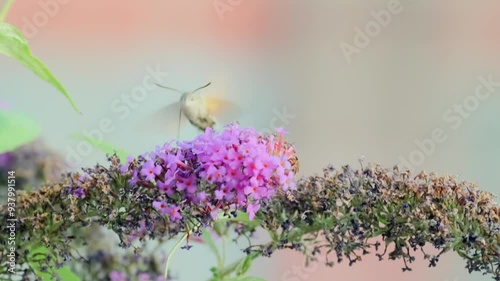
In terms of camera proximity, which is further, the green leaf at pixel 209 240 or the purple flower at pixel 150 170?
the green leaf at pixel 209 240

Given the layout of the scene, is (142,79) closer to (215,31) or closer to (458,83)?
(215,31)

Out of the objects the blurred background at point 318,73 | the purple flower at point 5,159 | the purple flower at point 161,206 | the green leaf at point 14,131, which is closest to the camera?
the purple flower at point 161,206

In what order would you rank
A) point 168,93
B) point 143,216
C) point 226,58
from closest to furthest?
point 143,216 → point 168,93 → point 226,58

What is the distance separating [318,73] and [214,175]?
0.90 m

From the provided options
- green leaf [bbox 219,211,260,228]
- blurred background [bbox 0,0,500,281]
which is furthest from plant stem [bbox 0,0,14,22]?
blurred background [bbox 0,0,500,281]

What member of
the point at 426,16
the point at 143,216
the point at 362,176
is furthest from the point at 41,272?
the point at 426,16

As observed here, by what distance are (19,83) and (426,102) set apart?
2.98ft

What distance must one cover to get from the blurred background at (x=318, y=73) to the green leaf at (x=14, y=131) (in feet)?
1.70

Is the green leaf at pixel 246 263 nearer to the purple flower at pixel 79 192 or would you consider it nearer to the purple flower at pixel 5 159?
the purple flower at pixel 79 192

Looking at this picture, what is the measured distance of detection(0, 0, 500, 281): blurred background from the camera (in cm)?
125

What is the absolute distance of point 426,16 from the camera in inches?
53.0

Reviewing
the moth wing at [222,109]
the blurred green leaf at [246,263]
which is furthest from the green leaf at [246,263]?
the moth wing at [222,109]

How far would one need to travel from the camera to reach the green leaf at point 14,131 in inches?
25.0

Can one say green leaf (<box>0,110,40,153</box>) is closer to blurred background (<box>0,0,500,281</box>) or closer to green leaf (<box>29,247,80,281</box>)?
green leaf (<box>29,247,80,281</box>)
